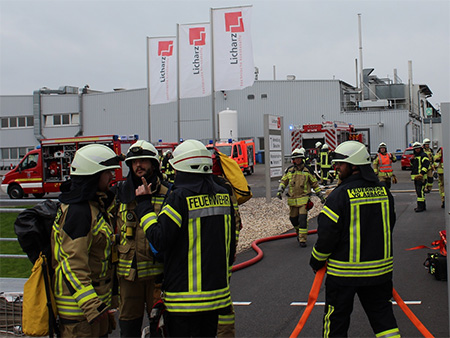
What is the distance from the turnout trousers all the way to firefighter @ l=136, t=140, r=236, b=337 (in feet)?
3.42

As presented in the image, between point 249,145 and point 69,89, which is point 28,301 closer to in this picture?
point 249,145

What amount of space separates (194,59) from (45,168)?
30.7 feet

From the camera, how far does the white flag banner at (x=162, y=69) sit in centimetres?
2203

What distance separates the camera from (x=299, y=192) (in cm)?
996

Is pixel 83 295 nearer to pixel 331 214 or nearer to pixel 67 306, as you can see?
pixel 67 306

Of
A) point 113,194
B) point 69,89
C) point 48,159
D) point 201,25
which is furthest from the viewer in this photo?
point 69,89

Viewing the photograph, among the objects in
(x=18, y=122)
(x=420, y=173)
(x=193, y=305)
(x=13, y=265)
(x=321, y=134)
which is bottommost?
(x=13, y=265)

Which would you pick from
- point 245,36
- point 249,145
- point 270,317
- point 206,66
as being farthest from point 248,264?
point 249,145

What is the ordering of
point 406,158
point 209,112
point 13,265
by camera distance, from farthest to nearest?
1. point 209,112
2. point 406,158
3. point 13,265

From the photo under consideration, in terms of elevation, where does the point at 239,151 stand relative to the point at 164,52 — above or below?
below

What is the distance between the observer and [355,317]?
5543 millimetres

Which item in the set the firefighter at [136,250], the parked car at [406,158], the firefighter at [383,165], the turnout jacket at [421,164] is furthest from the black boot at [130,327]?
the parked car at [406,158]

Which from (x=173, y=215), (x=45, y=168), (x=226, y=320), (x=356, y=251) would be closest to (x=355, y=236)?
(x=356, y=251)

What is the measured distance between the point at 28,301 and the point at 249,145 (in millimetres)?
29870
